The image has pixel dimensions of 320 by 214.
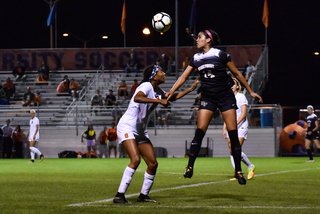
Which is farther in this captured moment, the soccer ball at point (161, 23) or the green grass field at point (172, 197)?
the soccer ball at point (161, 23)

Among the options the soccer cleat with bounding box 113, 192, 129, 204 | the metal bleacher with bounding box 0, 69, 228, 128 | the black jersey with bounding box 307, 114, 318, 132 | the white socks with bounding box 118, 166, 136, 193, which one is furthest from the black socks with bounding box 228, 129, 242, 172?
the metal bleacher with bounding box 0, 69, 228, 128

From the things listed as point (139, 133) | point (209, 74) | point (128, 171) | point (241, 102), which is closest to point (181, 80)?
point (209, 74)

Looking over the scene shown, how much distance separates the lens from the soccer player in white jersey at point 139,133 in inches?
288

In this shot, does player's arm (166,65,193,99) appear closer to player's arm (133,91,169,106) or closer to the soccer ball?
player's arm (133,91,169,106)

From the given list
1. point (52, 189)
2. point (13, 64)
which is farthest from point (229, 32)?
point (52, 189)

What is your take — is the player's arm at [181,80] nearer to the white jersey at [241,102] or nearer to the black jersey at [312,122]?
the white jersey at [241,102]

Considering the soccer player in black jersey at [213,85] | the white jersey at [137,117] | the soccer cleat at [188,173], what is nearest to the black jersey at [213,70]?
the soccer player in black jersey at [213,85]

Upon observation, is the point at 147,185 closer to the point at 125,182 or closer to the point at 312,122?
the point at 125,182

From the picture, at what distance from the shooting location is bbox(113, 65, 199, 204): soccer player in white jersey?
730 cm

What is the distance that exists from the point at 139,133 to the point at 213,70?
4.71 ft

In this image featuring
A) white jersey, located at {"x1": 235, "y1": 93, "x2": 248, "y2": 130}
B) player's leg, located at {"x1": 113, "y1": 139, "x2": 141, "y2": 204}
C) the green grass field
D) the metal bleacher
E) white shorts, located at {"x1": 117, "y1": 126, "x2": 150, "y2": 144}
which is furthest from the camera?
the metal bleacher

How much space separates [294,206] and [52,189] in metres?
4.38

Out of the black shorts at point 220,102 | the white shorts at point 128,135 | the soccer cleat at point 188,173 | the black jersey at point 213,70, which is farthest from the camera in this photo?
the black shorts at point 220,102

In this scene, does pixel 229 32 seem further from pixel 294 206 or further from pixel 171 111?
pixel 294 206
